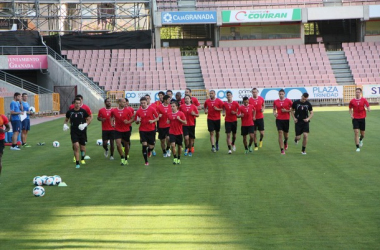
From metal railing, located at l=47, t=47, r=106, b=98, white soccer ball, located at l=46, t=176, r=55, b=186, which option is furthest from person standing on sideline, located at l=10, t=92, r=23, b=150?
metal railing, located at l=47, t=47, r=106, b=98

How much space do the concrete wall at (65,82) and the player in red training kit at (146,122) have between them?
90.0 ft

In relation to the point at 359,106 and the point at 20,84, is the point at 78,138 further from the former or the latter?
the point at 20,84

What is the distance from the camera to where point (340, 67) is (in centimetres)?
5309

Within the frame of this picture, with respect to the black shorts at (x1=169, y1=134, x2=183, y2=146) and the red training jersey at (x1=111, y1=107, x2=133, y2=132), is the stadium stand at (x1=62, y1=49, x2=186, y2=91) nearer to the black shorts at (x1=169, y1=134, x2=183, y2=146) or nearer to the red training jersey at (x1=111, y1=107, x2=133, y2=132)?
the red training jersey at (x1=111, y1=107, x2=133, y2=132)

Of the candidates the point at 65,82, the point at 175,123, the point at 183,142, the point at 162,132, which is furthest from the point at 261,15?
the point at 175,123

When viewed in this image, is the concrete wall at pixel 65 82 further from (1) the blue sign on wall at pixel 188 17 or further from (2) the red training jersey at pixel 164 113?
(2) the red training jersey at pixel 164 113

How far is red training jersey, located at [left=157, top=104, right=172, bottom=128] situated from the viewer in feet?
63.1

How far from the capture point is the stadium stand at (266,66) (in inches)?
1983

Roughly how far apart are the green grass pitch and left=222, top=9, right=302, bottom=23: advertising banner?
111ft

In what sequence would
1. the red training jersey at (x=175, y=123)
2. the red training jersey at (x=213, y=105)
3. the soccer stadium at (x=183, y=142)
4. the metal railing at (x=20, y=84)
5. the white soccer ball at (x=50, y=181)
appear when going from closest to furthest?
the soccer stadium at (x=183, y=142), the white soccer ball at (x=50, y=181), the red training jersey at (x=175, y=123), the red training jersey at (x=213, y=105), the metal railing at (x=20, y=84)

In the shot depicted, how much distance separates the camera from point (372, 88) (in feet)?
158

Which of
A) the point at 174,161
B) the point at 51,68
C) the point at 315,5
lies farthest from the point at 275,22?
the point at 174,161

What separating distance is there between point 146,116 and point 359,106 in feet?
25.0

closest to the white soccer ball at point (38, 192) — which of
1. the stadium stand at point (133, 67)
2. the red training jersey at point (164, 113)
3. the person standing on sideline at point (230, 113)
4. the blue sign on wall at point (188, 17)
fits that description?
the red training jersey at point (164, 113)
